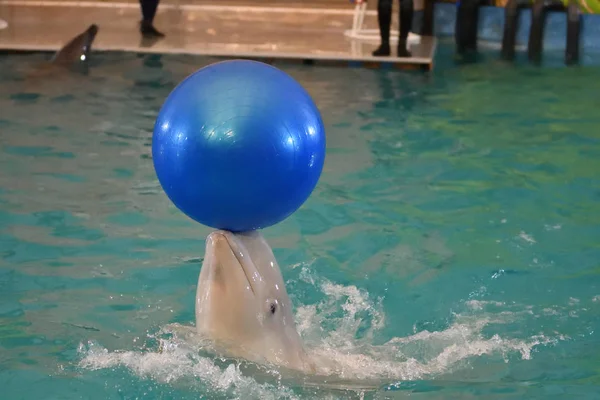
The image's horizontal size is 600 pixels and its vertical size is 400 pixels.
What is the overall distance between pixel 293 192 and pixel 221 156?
34 cm

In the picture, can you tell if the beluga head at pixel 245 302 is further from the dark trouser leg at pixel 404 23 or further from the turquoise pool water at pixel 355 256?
the dark trouser leg at pixel 404 23

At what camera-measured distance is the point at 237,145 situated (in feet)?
10.4

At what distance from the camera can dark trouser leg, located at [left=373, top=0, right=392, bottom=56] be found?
11633 mm

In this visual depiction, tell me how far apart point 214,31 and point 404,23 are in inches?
127

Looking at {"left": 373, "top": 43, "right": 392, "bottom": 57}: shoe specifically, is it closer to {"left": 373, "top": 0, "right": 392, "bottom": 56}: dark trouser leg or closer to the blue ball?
{"left": 373, "top": 0, "right": 392, "bottom": 56}: dark trouser leg

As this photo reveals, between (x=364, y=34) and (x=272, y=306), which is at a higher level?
(x=272, y=306)

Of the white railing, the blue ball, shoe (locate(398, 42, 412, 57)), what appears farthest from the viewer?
the white railing

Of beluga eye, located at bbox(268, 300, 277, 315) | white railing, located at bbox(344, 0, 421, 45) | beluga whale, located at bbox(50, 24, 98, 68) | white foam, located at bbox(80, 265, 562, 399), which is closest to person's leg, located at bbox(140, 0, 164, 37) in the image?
beluga whale, located at bbox(50, 24, 98, 68)

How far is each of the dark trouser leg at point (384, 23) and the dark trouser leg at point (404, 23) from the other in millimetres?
161

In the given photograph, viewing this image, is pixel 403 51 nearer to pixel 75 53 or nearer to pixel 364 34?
pixel 364 34

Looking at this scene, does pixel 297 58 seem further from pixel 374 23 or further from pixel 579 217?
pixel 579 217

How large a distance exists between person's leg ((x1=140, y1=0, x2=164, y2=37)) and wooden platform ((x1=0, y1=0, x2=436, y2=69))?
0.54ft

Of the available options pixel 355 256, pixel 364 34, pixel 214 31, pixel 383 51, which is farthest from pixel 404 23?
pixel 355 256

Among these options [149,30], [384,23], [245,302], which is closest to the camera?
[245,302]
